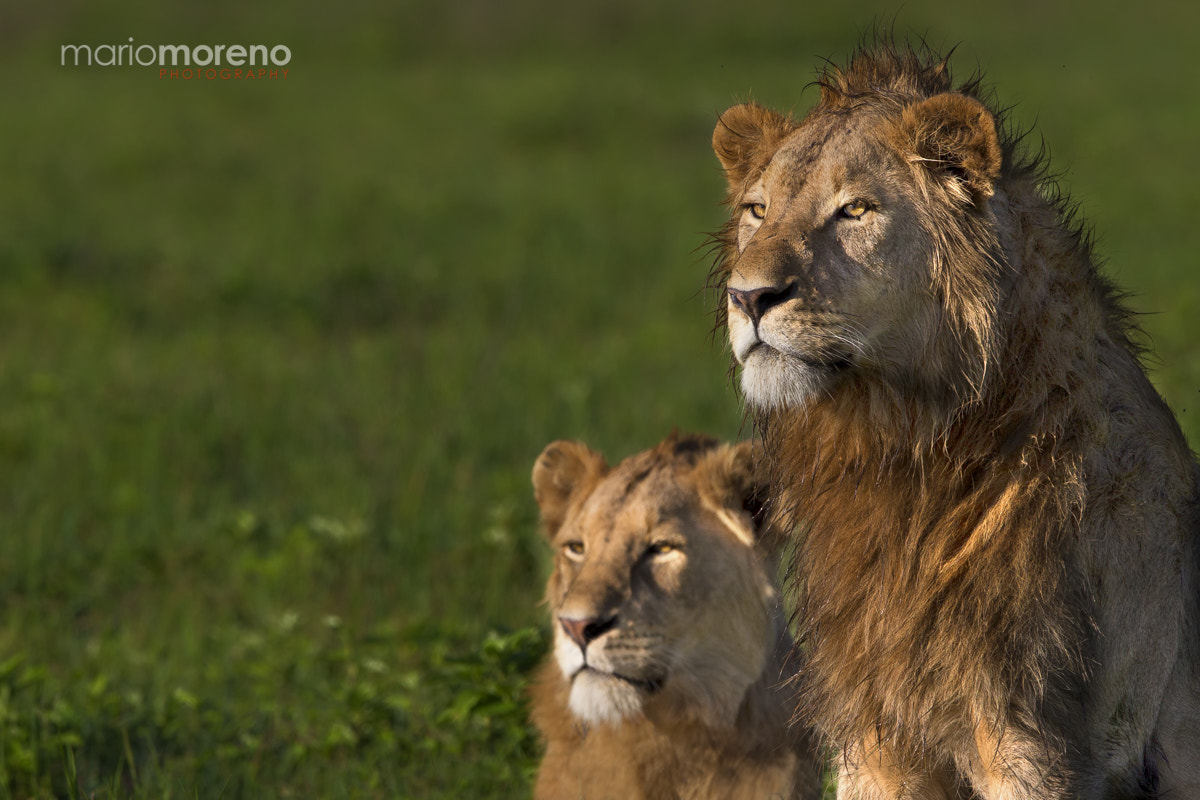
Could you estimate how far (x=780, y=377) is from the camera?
9.82ft

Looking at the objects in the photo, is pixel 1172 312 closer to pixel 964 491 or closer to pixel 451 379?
pixel 451 379

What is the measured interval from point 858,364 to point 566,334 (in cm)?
867

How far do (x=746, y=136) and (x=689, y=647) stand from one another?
1606 mm

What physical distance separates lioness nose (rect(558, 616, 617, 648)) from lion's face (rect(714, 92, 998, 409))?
1.27m

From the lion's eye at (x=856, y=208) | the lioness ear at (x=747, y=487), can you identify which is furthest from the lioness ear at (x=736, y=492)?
the lion's eye at (x=856, y=208)

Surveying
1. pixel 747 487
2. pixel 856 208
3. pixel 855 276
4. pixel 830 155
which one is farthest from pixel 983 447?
pixel 747 487

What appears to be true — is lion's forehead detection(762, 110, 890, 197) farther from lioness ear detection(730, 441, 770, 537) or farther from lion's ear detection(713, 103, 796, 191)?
lioness ear detection(730, 441, 770, 537)

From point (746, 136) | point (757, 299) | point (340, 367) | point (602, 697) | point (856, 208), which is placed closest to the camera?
point (757, 299)

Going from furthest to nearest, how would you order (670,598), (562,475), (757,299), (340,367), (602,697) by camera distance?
1. (340,367)
2. (562,475)
3. (670,598)
4. (602,697)
5. (757,299)

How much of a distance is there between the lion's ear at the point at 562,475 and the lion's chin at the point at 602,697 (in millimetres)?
790

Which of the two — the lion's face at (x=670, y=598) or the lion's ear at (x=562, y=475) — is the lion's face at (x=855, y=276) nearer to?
the lion's face at (x=670, y=598)

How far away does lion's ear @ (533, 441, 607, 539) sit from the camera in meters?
4.79

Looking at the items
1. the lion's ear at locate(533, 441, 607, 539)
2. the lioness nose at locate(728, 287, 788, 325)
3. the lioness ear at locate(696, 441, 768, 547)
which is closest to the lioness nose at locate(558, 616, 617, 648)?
the lioness ear at locate(696, 441, 768, 547)

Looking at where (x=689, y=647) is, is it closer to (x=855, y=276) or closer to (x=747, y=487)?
(x=747, y=487)
